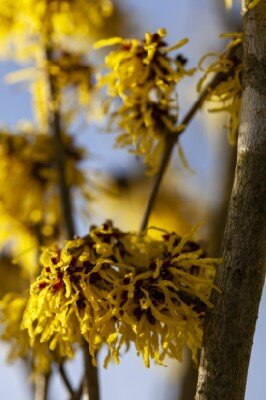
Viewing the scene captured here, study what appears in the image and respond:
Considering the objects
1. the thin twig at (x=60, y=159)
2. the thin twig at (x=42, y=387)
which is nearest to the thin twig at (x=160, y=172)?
the thin twig at (x=60, y=159)

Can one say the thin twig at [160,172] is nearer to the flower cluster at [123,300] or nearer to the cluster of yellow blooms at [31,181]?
the flower cluster at [123,300]

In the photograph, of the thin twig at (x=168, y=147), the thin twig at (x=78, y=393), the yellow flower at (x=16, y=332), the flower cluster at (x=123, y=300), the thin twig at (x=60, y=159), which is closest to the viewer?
the flower cluster at (x=123, y=300)

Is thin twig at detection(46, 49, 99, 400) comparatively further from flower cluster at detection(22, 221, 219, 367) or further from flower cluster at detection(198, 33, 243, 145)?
flower cluster at detection(198, 33, 243, 145)

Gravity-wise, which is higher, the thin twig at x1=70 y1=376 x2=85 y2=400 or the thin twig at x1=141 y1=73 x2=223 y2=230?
the thin twig at x1=141 y1=73 x2=223 y2=230

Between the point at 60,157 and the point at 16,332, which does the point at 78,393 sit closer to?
the point at 16,332

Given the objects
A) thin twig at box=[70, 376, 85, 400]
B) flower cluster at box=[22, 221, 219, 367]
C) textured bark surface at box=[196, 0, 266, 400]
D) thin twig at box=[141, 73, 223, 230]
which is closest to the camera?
textured bark surface at box=[196, 0, 266, 400]

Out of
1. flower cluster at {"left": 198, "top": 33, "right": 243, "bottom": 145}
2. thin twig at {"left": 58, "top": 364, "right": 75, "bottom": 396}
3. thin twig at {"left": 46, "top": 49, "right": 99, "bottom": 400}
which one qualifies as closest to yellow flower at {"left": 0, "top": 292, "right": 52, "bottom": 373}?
thin twig at {"left": 58, "top": 364, "right": 75, "bottom": 396}

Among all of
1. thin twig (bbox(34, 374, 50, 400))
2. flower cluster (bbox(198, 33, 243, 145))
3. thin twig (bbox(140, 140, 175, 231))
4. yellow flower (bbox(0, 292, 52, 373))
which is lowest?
thin twig (bbox(34, 374, 50, 400))
